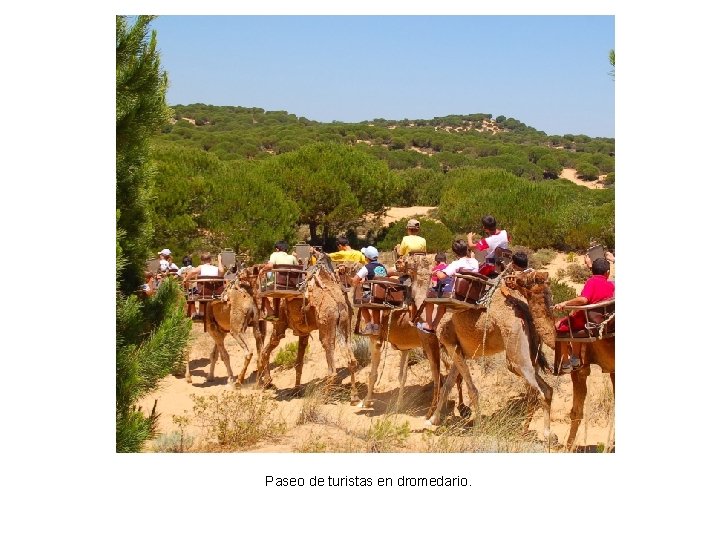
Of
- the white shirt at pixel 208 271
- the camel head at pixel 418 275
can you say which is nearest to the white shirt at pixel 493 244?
the camel head at pixel 418 275

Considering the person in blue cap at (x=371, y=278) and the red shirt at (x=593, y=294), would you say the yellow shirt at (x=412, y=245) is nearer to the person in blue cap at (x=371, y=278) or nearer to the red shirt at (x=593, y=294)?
the person in blue cap at (x=371, y=278)

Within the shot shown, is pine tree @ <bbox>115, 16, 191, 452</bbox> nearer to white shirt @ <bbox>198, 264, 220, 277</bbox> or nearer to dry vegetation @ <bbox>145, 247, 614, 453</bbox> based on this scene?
dry vegetation @ <bbox>145, 247, 614, 453</bbox>

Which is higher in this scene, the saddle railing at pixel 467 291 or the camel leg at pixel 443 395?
the saddle railing at pixel 467 291

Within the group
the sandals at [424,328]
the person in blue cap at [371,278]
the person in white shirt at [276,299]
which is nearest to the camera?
the sandals at [424,328]

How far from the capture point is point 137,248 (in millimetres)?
8664

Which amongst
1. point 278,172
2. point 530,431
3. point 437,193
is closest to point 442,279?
point 530,431

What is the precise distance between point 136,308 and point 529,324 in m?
4.68

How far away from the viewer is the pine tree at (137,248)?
8000 mm

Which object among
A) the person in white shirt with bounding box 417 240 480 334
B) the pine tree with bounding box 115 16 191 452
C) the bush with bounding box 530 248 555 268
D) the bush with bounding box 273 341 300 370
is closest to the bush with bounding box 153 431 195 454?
the pine tree with bounding box 115 16 191 452

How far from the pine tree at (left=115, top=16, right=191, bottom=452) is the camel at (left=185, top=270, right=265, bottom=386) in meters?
5.86

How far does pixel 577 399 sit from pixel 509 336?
43.6 inches

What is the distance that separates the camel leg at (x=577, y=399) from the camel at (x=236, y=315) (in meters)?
6.85

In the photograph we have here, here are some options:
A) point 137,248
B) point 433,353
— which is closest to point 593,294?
point 433,353

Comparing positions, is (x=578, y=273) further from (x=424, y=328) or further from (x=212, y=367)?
(x=424, y=328)
